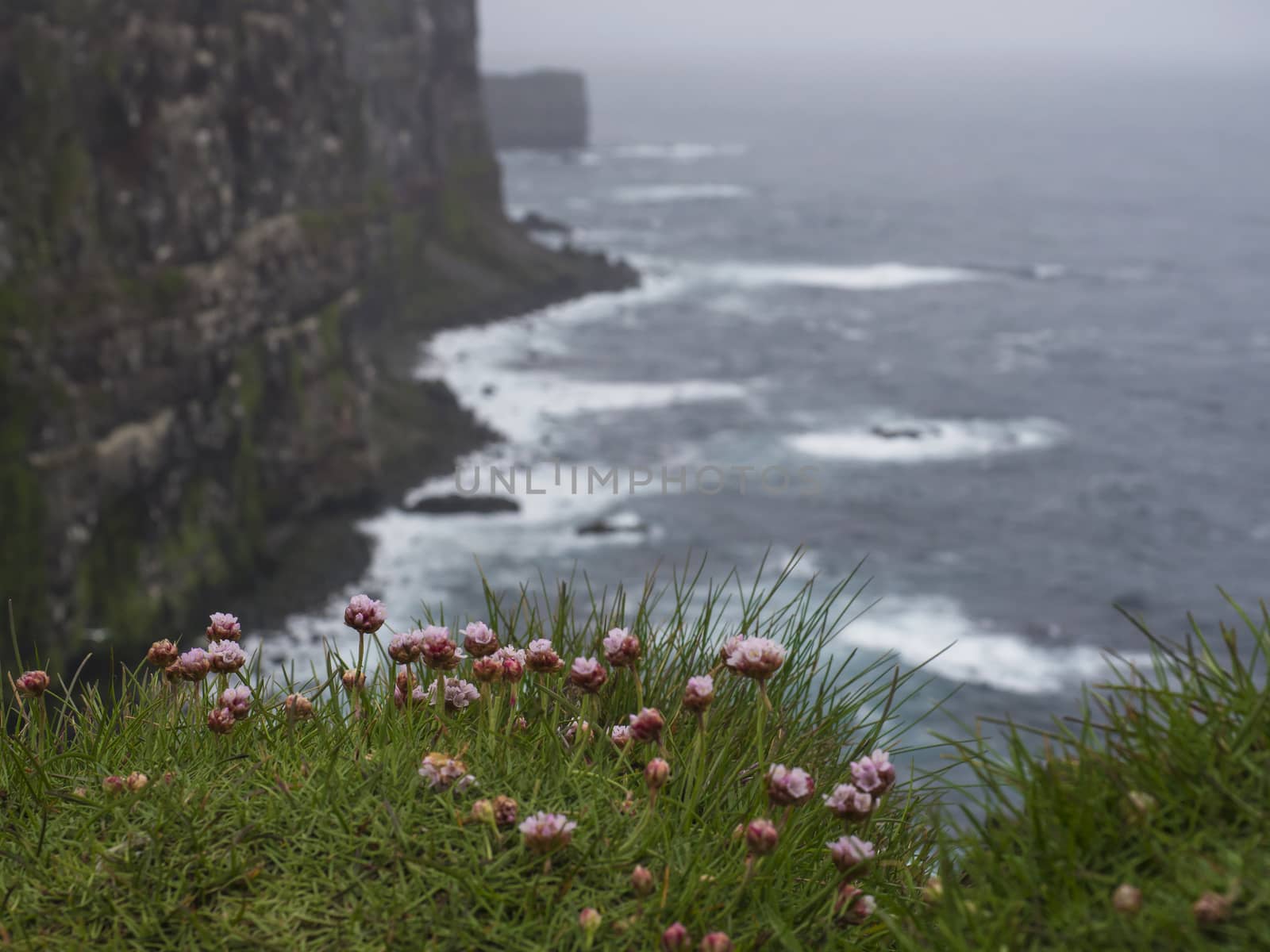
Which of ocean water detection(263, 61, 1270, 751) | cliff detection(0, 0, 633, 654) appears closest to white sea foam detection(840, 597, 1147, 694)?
ocean water detection(263, 61, 1270, 751)

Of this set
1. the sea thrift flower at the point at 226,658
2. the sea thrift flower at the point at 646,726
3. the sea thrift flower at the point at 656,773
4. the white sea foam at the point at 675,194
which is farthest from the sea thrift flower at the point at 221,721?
the white sea foam at the point at 675,194

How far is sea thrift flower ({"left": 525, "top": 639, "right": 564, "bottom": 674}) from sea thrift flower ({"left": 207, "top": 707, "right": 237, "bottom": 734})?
3.64 feet

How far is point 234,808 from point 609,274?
94355 mm

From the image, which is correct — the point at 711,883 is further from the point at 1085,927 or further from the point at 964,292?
the point at 964,292

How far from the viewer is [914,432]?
218 ft

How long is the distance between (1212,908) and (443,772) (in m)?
2.24

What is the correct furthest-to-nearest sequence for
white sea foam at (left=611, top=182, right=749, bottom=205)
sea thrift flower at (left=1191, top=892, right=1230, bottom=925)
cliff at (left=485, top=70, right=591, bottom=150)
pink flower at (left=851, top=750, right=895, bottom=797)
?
cliff at (left=485, top=70, right=591, bottom=150) → white sea foam at (left=611, top=182, right=749, bottom=205) → pink flower at (left=851, top=750, right=895, bottom=797) → sea thrift flower at (left=1191, top=892, right=1230, bottom=925)

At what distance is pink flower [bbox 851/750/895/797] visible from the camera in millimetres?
3996

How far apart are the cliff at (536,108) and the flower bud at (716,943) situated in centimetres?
18350

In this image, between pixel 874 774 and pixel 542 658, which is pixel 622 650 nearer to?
pixel 542 658

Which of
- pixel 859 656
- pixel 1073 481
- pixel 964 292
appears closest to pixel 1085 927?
→ pixel 859 656

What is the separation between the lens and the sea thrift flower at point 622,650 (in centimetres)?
473

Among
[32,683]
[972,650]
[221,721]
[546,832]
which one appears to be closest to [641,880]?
[546,832]

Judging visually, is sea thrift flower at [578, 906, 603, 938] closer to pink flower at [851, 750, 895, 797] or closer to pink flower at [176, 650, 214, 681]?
pink flower at [851, 750, 895, 797]
